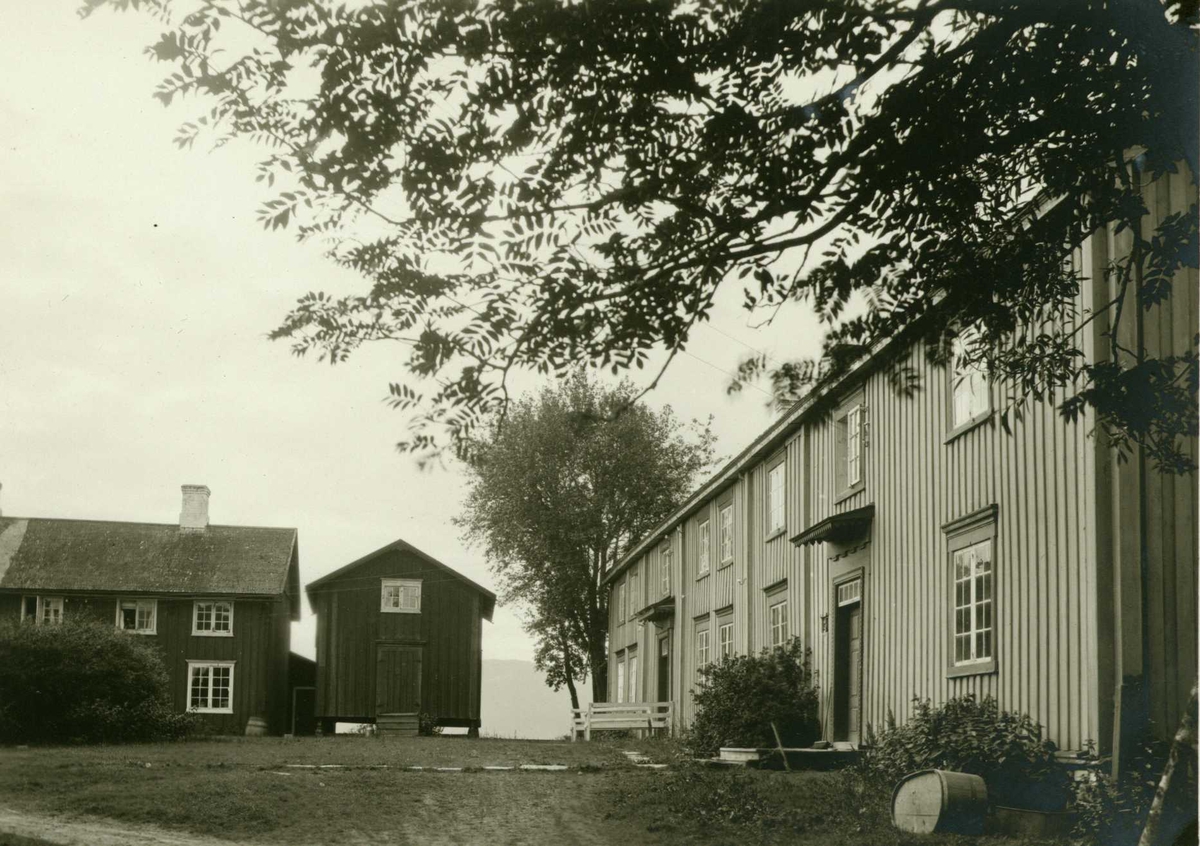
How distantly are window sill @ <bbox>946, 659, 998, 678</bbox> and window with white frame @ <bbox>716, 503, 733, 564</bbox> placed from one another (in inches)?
432

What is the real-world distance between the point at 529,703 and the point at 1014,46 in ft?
158

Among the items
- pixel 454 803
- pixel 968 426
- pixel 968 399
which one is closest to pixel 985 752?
pixel 968 426

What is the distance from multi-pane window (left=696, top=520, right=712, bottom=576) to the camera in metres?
26.7

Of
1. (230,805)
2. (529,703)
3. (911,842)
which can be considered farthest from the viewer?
(529,703)

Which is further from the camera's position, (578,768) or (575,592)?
(575,592)

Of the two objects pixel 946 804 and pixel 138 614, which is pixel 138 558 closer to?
pixel 138 614

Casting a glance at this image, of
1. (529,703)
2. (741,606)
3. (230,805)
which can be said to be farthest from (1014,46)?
(529,703)

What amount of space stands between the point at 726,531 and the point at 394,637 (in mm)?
15478

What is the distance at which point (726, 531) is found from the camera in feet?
82.2

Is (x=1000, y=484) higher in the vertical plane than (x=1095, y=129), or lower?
lower

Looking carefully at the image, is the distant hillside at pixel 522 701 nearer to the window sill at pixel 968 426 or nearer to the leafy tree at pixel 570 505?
the leafy tree at pixel 570 505

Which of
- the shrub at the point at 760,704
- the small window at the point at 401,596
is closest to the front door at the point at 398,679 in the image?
the small window at the point at 401,596

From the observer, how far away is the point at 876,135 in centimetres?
753

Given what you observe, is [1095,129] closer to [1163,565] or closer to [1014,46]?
[1014,46]
